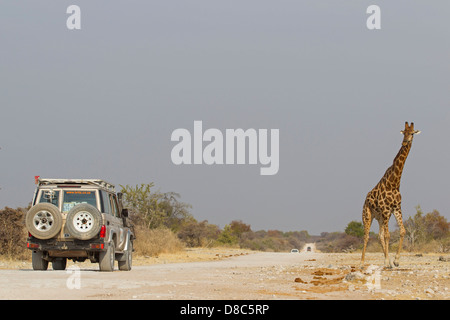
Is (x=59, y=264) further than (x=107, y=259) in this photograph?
Yes

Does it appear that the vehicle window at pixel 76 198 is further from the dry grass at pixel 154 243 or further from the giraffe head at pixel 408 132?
the dry grass at pixel 154 243

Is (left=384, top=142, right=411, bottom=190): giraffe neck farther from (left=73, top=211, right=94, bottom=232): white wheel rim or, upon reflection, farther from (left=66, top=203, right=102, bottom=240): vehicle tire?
(left=73, top=211, right=94, bottom=232): white wheel rim

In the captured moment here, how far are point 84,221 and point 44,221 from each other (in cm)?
110

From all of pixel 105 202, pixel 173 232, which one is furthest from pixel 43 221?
pixel 173 232

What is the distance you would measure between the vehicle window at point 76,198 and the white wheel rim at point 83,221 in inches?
34.0

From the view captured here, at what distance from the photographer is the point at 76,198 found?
62.6 feet

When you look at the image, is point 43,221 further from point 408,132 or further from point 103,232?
point 408,132

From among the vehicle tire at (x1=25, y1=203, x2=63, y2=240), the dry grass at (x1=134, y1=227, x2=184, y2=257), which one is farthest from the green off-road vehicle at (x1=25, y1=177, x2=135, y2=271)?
the dry grass at (x1=134, y1=227, x2=184, y2=257)

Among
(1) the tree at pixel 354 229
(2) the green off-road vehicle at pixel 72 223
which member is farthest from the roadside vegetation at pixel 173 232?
(2) the green off-road vehicle at pixel 72 223

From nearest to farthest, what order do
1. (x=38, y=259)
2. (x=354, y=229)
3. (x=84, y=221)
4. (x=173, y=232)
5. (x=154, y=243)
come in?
(x=84, y=221) < (x=38, y=259) < (x=154, y=243) < (x=173, y=232) < (x=354, y=229)

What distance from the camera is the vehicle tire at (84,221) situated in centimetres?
1806

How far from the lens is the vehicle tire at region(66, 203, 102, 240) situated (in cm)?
1806

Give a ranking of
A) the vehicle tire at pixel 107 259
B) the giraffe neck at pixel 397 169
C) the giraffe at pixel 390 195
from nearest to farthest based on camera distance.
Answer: the vehicle tire at pixel 107 259
the giraffe at pixel 390 195
the giraffe neck at pixel 397 169
